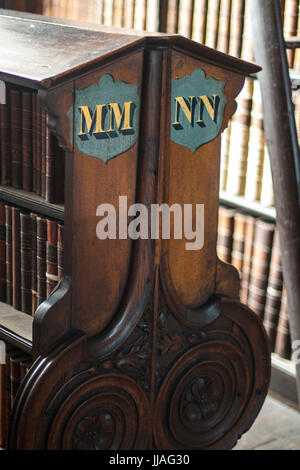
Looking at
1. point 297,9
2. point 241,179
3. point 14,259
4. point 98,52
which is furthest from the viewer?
point 241,179

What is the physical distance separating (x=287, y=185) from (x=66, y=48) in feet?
3.04

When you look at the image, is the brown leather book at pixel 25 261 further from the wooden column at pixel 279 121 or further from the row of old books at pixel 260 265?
the row of old books at pixel 260 265

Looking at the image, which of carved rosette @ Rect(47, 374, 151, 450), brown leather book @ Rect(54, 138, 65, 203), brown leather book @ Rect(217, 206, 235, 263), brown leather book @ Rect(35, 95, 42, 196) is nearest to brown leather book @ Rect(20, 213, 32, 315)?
brown leather book @ Rect(35, 95, 42, 196)

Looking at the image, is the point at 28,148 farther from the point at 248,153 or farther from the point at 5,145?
the point at 248,153

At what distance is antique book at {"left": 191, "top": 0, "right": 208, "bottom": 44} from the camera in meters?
2.99

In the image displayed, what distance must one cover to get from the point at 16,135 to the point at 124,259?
62 cm

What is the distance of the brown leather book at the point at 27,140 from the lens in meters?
2.18

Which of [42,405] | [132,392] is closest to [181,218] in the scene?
[132,392]

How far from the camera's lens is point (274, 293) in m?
2.95

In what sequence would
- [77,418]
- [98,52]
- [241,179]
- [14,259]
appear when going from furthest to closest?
1. [241,179]
2. [14,259]
3. [77,418]
4. [98,52]

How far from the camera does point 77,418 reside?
186 centimetres

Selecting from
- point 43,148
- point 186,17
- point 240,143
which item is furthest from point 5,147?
point 186,17

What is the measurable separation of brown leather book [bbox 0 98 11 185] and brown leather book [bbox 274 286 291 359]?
1.26 metres
